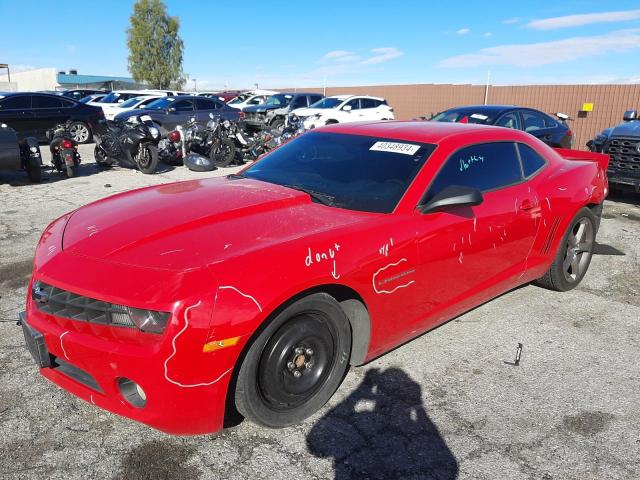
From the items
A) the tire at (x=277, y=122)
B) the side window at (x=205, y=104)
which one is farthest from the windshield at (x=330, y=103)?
the side window at (x=205, y=104)

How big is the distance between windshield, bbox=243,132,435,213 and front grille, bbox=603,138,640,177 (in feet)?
20.9

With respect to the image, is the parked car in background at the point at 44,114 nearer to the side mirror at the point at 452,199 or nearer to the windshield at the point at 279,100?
the windshield at the point at 279,100

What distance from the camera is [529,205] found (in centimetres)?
381

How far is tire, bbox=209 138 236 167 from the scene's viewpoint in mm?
11977

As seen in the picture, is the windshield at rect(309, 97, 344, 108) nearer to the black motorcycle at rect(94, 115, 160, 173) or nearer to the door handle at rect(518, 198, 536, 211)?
the black motorcycle at rect(94, 115, 160, 173)

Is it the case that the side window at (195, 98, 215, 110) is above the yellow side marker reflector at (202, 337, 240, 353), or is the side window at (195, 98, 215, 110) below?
above

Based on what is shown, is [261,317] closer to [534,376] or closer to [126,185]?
[534,376]

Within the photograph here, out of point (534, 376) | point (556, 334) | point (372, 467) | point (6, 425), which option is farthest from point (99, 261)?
point (556, 334)

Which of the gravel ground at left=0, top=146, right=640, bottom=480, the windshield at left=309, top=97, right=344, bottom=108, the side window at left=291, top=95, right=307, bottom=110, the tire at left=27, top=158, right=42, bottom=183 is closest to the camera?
the gravel ground at left=0, top=146, right=640, bottom=480

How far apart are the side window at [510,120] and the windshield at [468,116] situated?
0.53 ft

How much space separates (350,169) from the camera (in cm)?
345

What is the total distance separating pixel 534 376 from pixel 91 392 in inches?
103

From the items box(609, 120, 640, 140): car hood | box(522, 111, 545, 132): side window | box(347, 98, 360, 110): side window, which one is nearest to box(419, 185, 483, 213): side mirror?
box(609, 120, 640, 140): car hood

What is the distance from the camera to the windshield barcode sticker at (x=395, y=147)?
11.2ft
